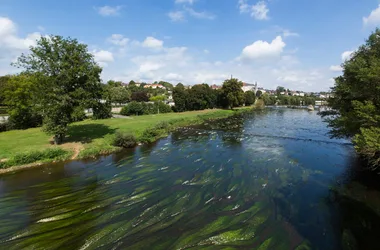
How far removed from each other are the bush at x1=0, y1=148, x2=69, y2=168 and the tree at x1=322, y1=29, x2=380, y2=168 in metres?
23.5

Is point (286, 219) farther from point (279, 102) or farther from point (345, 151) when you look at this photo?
point (279, 102)

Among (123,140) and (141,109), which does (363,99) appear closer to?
(123,140)

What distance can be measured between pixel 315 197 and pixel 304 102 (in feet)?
475

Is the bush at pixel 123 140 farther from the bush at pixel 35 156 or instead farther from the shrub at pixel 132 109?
the shrub at pixel 132 109

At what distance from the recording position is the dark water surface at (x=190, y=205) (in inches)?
360

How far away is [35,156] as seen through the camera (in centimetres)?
1917

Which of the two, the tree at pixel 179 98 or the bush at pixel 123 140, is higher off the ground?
the tree at pixel 179 98

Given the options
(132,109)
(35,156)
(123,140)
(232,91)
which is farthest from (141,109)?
(35,156)

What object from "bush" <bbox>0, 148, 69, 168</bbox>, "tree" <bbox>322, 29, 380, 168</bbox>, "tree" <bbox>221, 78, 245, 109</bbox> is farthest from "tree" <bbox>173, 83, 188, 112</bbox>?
"tree" <bbox>322, 29, 380, 168</bbox>

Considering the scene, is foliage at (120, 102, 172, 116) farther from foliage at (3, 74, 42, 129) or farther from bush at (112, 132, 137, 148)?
bush at (112, 132, 137, 148)

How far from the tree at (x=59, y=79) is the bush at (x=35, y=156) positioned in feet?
9.56

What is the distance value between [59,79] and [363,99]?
28089mm

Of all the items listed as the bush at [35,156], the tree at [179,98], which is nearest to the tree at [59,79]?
the bush at [35,156]

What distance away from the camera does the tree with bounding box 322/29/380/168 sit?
12648 mm
